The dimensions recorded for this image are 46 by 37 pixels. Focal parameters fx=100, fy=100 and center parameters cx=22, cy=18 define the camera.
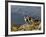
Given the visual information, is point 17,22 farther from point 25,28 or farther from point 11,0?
point 11,0

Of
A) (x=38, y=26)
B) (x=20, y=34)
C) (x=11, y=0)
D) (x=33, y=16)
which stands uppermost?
(x=11, y=0)

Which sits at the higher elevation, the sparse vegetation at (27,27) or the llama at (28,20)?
the llama at (28,20)

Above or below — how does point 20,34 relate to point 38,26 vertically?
below

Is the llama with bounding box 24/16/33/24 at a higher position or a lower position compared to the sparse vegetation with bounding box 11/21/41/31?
higher

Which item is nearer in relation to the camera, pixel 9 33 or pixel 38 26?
pixel 9 33

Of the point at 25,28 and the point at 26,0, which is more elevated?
the point at 26,0

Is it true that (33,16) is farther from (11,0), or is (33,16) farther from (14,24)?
(11,0)

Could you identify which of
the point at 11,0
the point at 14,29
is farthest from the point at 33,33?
the point at 11,0

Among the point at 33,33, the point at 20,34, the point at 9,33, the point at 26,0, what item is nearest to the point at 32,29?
the point at 33,33

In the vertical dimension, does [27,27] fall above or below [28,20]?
below
